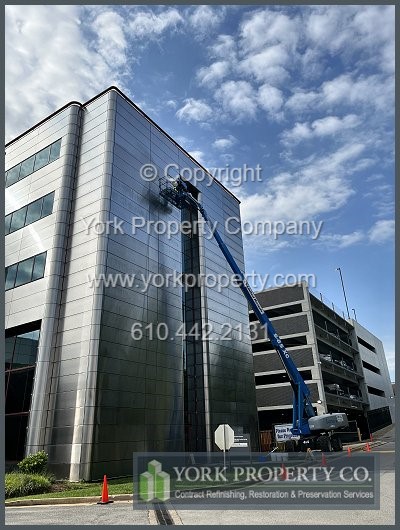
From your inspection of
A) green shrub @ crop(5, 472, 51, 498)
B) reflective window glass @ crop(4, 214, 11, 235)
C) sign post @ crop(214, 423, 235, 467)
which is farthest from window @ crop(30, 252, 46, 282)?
sign post @ crop(214, 423, 235, 467)

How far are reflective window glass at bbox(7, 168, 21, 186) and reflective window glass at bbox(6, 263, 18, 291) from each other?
27.5 feet

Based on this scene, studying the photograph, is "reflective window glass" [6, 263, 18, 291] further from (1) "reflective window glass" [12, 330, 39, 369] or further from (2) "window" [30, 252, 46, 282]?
(1) "reflective window glass" [12, 330, 39, 369]

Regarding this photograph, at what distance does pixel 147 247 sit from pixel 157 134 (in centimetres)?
1102

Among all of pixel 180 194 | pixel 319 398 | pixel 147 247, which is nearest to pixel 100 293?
pixel 147 247

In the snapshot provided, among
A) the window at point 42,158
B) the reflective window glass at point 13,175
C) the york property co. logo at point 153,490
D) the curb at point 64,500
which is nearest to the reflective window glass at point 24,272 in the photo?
the window at point 42,158

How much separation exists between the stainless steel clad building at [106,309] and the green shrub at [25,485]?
2272 mm

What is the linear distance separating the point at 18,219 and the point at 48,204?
387 centimetres

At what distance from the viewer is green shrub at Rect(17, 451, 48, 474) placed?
20.4 metres

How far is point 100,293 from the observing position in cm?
2403

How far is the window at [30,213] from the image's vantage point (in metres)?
29.0

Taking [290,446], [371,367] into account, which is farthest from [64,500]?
[371,367]

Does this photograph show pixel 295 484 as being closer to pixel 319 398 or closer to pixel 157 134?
pixel 157 134

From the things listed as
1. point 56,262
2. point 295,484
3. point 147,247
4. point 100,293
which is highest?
point 147,247

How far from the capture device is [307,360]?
51906mm
